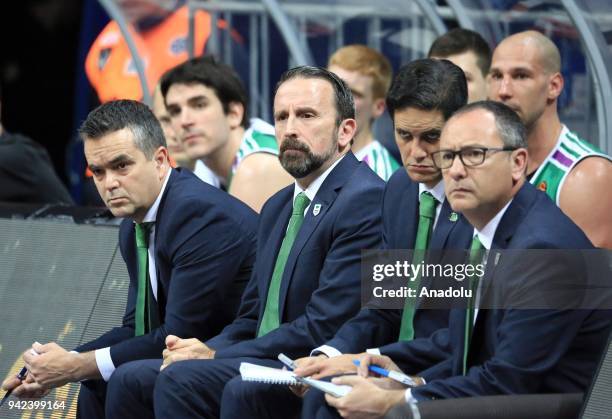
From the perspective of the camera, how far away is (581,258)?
16.0 feet

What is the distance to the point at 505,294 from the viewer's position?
480cm

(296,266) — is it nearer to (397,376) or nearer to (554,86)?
(397,376)

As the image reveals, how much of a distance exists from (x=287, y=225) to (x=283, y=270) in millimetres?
204

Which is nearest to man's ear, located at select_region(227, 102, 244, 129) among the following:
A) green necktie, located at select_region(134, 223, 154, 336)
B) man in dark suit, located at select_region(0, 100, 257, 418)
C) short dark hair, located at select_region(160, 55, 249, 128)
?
short dark hair, located at select_region(160, 55, 249, 128)

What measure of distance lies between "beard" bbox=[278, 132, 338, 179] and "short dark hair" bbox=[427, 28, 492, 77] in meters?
1.52

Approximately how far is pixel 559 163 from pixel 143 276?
1738mm

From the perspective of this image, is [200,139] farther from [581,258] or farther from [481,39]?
[581,258]

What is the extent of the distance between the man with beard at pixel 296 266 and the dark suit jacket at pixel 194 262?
5.6 inches

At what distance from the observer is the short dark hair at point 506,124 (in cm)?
497

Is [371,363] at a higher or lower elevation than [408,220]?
lower

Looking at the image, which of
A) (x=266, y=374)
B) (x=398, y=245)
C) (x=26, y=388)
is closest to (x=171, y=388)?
(x=266, y=374)

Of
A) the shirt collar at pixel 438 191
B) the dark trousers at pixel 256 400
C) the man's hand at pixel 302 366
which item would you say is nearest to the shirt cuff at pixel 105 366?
the dark trousers at pixel 256 400

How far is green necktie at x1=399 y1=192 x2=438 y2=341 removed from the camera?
533 cm

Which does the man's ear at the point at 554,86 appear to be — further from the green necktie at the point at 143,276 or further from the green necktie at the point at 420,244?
the green necktie at the point at 143,276
